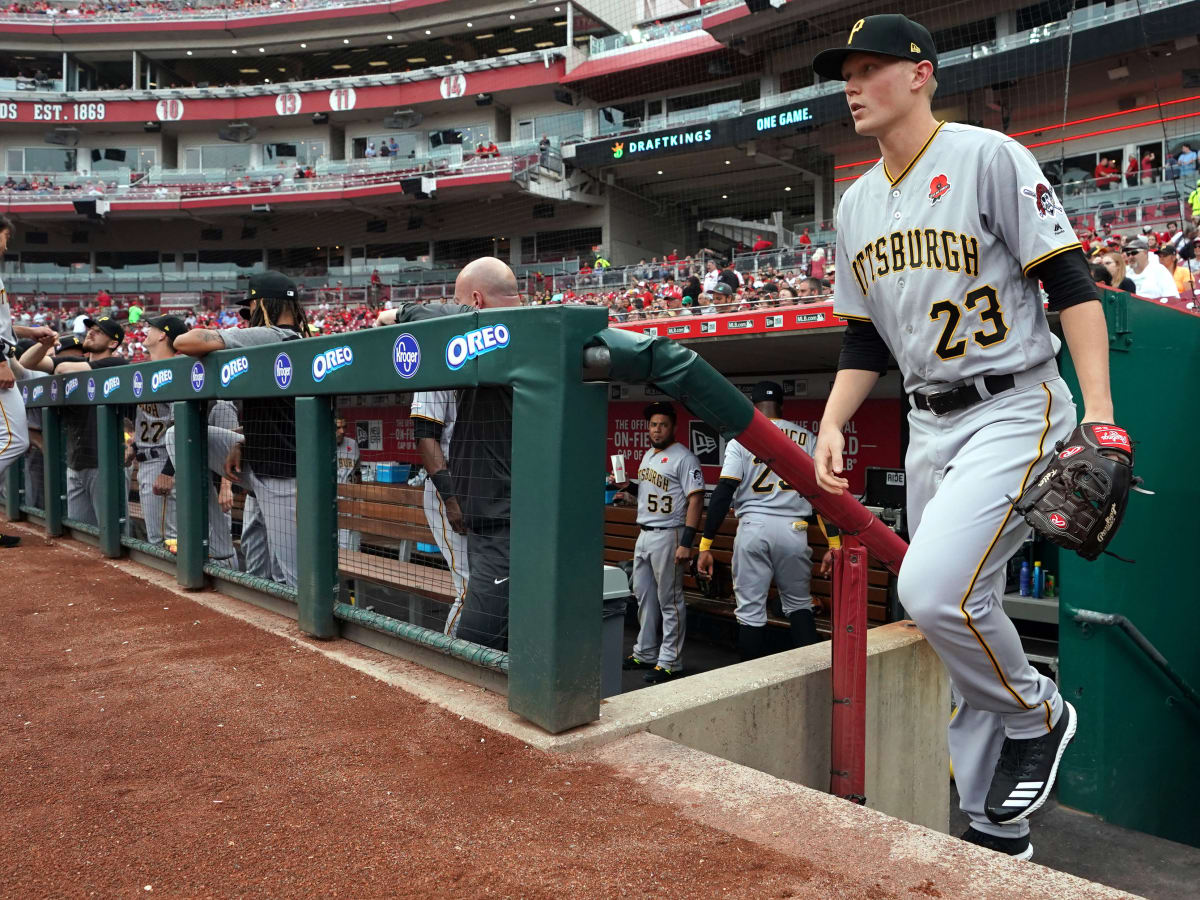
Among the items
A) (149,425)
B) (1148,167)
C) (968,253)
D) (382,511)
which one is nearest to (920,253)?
(968,253)

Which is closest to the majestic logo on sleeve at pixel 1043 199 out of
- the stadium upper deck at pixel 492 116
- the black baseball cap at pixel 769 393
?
the black baseball cap at pixel 769 393

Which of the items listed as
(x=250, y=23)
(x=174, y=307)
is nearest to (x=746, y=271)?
(x=174, y=307)

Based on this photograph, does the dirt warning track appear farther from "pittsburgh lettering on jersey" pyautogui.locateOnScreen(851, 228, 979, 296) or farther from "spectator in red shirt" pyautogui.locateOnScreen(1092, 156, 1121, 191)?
"spectator in red shirt" pyautogui.locateOnScreen(1092, 156, 1121, 191)

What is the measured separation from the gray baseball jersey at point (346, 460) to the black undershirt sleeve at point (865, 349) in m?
2.09

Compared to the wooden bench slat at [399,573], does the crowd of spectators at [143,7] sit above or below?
above

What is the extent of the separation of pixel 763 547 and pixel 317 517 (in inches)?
126

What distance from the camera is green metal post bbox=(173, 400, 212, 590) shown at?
412 centimetres

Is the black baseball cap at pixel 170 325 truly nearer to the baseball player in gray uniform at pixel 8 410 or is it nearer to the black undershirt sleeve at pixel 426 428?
the baseball player in gray uniform at pixel 8 410

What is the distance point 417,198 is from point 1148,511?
1269 inches

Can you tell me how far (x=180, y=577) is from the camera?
4.21m

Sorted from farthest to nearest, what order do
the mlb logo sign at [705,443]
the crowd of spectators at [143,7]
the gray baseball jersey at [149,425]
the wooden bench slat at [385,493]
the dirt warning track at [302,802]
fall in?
the crowd of spectators at [143,7] < the mlb logo sign at [705,443] < the gray baseball jersey at [149,425] < the wooden bench slat at [385,493] < the dirt warning track at [302,802]

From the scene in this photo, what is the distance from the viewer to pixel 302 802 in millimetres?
1784

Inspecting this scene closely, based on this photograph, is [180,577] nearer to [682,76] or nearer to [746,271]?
[746,271]

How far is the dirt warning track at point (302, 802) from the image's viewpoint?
1478 mm
